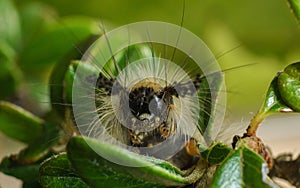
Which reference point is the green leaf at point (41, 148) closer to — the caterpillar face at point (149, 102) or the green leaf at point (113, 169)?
the caterpillar face at point (149, 102)

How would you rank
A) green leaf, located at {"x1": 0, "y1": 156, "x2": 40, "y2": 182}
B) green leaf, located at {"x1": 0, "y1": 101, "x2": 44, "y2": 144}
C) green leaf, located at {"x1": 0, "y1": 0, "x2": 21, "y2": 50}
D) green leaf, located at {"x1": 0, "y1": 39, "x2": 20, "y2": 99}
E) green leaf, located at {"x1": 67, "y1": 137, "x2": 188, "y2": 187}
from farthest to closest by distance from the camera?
green leaf, located at {"x1": 0, "y1": 0, "x2": 21, "y2": 50} → green leaf, located at {"x1": 0, "y1": 39, "x2": 20, "y2": 99} → green leaf, located at {"x1": 0, "y1": 101, "x2": 44, "y2": 144} → green leaf, located at {"x1": 0, "y1": 156, "x2": 40, "y2": 182} → green leaf, located at {"x1": 67, "y1": 137, "x2": 188, "y2": 187}

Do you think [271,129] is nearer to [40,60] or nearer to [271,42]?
[271,42]

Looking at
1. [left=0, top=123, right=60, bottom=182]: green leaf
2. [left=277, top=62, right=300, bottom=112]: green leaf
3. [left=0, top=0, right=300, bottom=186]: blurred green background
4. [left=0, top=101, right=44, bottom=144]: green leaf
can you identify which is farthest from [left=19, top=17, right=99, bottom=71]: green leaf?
[left=277, top=62, right=300, bottom=112]: green leaf

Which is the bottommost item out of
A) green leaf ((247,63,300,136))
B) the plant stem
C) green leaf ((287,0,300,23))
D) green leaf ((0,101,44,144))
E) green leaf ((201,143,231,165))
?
green leaf ((0,101,44,144))

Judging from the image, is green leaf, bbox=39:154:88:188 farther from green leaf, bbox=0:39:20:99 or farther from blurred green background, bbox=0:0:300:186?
blurred green background, bbox=0:0:300:186

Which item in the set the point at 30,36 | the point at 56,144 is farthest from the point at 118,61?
the point at 30,36

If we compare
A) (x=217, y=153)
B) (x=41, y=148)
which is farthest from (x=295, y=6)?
(x=41, y=148)

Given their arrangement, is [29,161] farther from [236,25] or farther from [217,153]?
[236,25]

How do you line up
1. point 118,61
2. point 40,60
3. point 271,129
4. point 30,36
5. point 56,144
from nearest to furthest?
point 118,61 < point 56,144 < point 40,60 < point 30,36 < point 271,129
